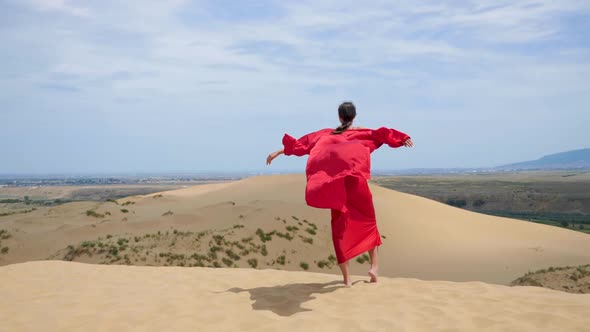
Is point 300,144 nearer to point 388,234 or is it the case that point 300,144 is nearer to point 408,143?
point 408,143

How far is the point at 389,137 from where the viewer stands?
833 centimetres

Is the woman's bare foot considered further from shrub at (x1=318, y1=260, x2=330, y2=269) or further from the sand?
shrub at (x1=318, y1=260, x2=330, y2=269)

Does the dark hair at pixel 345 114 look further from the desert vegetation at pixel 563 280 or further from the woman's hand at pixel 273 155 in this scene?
the desert vegetation at pixel 563 280

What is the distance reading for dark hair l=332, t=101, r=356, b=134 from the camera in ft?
27.7

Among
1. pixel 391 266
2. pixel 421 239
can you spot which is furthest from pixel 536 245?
pixel 391 266

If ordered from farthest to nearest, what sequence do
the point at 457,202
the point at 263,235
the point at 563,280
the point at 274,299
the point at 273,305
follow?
1. the point at 457,202
2. the point at 263,235
3. the point at 563,280
4. the point at 274,299
5. the point at 273,305

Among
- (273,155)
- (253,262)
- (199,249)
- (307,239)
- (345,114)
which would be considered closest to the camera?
(345,114)

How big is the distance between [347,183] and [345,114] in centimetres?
113

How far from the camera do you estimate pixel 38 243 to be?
21562 millimetres

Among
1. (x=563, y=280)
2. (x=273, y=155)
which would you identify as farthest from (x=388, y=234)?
(x=273, y=155)

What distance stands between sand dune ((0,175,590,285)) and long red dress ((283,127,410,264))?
10506mm

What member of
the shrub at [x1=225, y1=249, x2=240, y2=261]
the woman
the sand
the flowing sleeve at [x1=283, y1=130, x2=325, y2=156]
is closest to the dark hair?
the woman

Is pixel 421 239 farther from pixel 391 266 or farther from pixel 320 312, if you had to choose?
pixel 320 312

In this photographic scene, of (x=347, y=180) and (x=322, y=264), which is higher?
(x=347, y=180)
